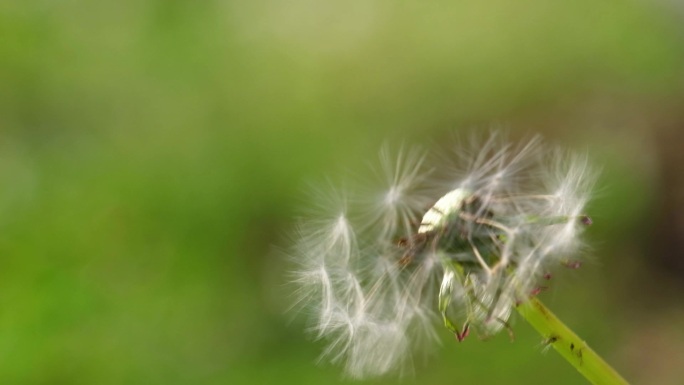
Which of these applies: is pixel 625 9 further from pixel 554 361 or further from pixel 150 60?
pixel 150 60

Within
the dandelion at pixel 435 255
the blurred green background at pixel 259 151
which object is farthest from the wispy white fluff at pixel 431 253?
the blurred green background at pixel 259 151

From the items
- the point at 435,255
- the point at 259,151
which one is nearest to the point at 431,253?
the point at 435,255

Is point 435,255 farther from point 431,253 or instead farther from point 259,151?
point 259,151

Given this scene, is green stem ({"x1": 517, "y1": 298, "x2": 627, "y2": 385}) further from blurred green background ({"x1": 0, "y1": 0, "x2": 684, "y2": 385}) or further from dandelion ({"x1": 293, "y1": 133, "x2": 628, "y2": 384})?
blurred green background ({"x1": 0, "y1": 0, "x2": 684, "y2": 385})

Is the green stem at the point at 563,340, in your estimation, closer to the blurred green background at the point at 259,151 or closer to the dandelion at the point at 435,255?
the dandelion at the point at 435,255

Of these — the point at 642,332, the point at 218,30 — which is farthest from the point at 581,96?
the point at 218,30

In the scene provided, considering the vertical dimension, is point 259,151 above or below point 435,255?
above
